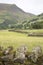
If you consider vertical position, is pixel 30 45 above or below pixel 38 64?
above

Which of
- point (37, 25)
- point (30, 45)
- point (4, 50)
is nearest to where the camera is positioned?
point (4, 50)

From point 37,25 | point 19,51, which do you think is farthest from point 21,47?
point 37,25

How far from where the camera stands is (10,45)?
2327 cm

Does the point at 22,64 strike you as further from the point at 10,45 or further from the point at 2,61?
the point at 10,45

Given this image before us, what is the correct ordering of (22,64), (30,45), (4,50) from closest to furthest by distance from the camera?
(22,64)
(4,50)
(30,45)

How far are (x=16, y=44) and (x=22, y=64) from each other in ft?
13.5

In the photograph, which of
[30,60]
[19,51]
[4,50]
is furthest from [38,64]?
[4,50]

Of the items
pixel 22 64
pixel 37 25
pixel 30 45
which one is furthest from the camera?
pixel 37 25

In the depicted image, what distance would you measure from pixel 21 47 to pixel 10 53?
1.25 metres

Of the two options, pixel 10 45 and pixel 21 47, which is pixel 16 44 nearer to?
pixel 10 45

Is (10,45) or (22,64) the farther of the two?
(10,45)

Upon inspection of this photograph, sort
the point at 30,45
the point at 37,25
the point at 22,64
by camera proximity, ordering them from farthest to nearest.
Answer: the point at 37,25 → the point at 30,45 → the point at 22,64

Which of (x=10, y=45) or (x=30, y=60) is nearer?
(x=30, y=60)

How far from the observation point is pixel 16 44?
2367 cm
